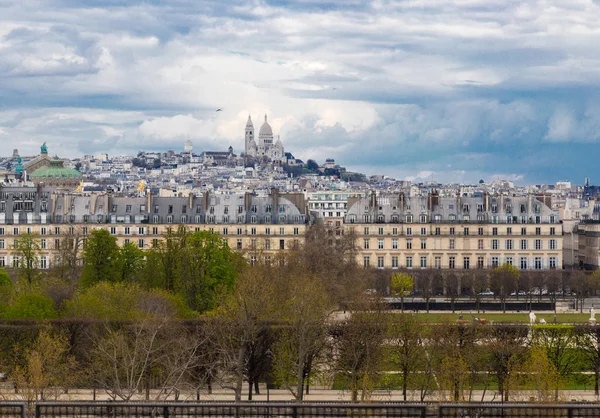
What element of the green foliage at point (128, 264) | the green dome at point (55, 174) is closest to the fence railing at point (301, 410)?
the green foliage at point (128, 264)

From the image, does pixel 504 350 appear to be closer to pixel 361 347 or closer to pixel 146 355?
pixel 361 347

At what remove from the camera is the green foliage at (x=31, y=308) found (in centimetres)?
4688

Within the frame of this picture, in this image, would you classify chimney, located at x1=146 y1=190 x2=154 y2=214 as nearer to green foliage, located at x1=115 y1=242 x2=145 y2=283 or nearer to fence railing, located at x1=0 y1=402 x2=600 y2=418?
green foliage, located at x1=115 y1=242 x2=145 y2=283

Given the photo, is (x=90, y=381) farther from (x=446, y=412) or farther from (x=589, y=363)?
(x=446, y=412)

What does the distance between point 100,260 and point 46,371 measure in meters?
23.1

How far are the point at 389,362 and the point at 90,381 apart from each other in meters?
8.93

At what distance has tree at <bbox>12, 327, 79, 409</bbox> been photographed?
34031 mm

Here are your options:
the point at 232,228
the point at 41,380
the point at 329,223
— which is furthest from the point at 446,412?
the point at 329,223

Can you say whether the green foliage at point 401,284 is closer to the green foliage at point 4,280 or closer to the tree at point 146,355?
the green foliage at point 4,280

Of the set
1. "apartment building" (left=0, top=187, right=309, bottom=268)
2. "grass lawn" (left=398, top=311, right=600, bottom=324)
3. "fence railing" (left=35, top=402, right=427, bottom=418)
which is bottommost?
"grass lawn" (left=398, top=311, right=600, bottom=324)

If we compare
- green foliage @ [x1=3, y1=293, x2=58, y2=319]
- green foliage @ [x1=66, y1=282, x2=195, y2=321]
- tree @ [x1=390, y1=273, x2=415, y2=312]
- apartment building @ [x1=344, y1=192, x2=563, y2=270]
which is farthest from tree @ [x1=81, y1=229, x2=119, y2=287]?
apartment building @ [x1=344, y1=192, x2=563, y2=270]

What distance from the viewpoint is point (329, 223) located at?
305 ft

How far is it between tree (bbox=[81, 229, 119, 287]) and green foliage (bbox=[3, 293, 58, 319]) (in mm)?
11158

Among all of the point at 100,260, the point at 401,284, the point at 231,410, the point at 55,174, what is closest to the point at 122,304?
the point at 100,260
